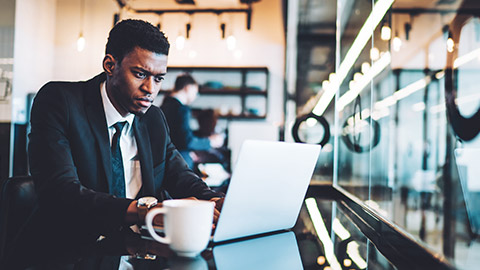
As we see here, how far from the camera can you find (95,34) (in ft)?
19.2

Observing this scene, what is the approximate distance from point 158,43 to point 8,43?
13.5 feet

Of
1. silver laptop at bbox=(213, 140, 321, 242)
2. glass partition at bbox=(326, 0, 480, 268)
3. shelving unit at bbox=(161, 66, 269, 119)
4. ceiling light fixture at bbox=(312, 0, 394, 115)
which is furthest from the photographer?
shelving unit at bbox=(161, 66, 269, 119)

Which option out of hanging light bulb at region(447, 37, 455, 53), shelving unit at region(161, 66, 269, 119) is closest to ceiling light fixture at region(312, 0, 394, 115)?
hanging light bulb at region(447, 37, 455, 53)

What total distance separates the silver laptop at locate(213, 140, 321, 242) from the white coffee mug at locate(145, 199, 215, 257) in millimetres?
90

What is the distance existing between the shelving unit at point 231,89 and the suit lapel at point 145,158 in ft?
14.9

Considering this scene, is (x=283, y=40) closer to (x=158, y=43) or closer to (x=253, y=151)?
(x=158, y=43)

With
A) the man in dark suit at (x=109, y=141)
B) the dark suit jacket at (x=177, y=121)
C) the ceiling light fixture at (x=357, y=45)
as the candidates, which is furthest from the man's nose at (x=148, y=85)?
the dark suit jacket at (x=177, y=121)

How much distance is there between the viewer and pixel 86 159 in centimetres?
120

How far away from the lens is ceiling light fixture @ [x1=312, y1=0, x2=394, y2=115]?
1.75 meters

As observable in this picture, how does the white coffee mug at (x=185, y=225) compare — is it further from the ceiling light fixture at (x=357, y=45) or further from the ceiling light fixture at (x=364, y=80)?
the ceiling light fixture at (x=364, y=80)

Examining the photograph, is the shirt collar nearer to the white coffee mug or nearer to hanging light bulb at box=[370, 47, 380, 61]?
the white coffee mug

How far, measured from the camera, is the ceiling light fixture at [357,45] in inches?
68.9

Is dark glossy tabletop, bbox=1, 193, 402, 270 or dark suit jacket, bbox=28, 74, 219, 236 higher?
dark suit jacket, bbox=28, 74, 219, 236

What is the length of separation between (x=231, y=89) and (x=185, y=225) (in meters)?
5.26
